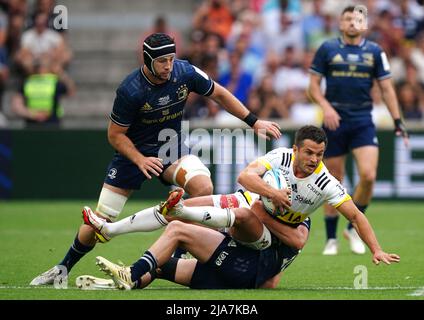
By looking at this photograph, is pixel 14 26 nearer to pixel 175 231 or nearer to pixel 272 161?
pixel 272 161

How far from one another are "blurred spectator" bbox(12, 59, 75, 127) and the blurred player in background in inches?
418

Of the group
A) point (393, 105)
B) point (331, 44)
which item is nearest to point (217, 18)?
point (331, 44)

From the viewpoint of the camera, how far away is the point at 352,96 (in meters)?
13.0

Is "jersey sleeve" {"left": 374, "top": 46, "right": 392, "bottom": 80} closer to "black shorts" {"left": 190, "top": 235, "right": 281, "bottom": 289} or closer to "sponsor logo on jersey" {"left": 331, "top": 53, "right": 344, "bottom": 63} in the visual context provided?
"sponsor logo on jersey" {"left": 331, "top": 53, "right": 344, "bottom": 63}

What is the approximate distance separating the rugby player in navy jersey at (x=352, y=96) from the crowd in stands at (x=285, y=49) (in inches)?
246

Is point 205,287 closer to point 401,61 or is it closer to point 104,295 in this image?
point 104,295

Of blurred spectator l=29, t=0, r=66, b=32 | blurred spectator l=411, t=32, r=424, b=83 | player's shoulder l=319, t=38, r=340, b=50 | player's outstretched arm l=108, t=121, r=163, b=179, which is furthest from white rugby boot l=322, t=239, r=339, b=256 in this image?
blurred spectator l=29, t=0, r=66, b=32

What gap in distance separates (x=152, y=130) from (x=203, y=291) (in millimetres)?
1999

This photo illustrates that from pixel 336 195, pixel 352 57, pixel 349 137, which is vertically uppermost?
pixel 352 57

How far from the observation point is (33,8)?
2319 cm

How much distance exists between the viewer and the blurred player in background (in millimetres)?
8797

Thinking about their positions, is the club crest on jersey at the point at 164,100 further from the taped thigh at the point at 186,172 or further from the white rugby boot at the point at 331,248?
the white rugby boot at the point at 331,248

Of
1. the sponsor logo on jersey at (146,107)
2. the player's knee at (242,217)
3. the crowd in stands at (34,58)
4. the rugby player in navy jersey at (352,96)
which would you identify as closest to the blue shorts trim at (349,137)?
the rugby player in navy jersey at (352,96)

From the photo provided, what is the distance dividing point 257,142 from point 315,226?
2731 millimetres
